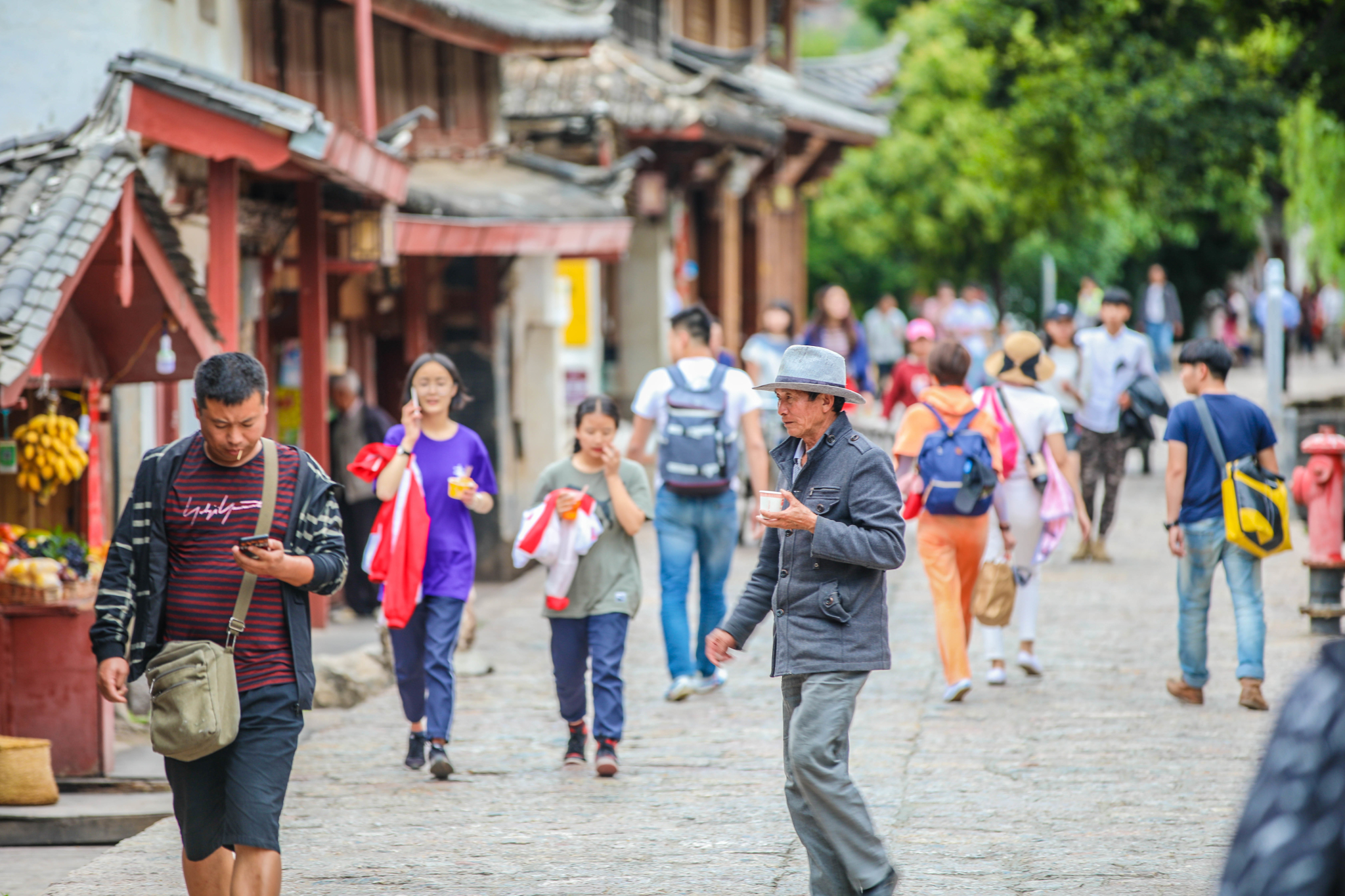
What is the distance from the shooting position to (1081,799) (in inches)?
268

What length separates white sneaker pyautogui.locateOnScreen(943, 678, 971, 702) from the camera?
854cm

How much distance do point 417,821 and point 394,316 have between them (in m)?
8.46

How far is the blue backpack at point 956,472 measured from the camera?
8.34 meters

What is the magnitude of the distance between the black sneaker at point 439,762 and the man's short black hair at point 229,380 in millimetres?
2969

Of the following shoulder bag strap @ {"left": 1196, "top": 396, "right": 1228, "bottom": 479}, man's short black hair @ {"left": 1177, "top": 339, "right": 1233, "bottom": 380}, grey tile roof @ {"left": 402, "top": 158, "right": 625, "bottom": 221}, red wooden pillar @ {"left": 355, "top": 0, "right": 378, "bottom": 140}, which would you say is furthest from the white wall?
shoulder bag strap @ {"left": 1196, "top": 396, "right": 1228, "bottom": 479}

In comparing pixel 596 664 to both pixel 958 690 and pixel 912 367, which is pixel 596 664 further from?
pixel 912 367

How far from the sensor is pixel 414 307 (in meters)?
14.2

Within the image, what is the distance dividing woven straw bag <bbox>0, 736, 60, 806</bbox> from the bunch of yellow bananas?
4.06 ft

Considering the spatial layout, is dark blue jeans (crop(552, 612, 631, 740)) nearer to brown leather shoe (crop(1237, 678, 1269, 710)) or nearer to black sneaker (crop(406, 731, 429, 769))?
black sneaker (crop(406, 731, 429, 769))

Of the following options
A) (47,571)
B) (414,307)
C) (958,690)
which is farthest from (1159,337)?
(47,571)

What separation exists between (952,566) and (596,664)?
2.10 meters

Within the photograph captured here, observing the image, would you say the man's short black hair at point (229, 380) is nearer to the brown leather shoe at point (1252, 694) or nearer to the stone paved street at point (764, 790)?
the stone paved street at point (764, 790)

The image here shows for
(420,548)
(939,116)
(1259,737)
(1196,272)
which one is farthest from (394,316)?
(1196,272)

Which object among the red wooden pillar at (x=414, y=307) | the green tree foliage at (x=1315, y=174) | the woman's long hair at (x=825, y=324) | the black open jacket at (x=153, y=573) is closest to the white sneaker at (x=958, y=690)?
the black open jacket at (x=153, y=573)
